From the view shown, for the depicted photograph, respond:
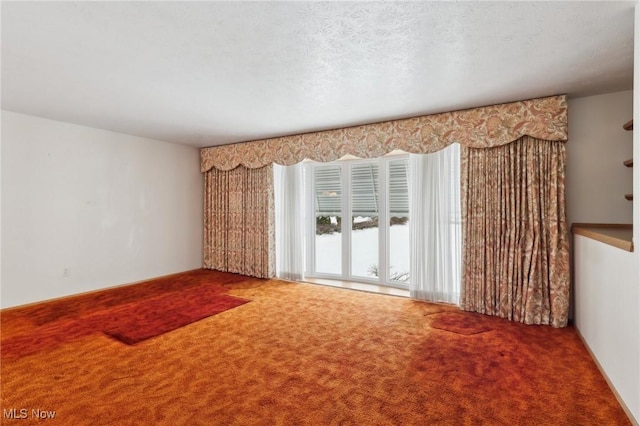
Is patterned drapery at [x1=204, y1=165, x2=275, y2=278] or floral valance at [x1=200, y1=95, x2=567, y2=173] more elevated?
floral valance at [x1=200, y1=95, x2=567, y2=173]

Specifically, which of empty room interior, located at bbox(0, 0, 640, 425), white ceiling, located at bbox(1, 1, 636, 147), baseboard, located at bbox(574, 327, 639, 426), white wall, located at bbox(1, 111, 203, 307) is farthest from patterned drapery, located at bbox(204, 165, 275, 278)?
baseboard, located at bbox(574, 327, 639, 426)

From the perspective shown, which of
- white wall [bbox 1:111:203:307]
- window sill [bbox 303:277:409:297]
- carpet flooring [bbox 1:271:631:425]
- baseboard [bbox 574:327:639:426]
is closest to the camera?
baseboard [bbox 574:327:639:426]

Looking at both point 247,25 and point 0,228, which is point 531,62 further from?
point 0,228

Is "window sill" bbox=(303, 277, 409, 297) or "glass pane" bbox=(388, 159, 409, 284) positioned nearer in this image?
"window sill" bbox=(303, 277, 409, 297)

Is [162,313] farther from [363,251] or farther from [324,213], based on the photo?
[363,251]

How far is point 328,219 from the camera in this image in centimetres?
545

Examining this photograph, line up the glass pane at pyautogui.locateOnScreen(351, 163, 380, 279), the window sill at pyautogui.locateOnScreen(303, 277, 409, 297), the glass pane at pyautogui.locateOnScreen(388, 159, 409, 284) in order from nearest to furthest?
the window sill at pyautogui.locateOnScreen(303, 277, 409, 297) → the glass pane at pyautogui.locateOnScreen(388, 159, 409, 284) → the glass pane at pyautogui.locateOnScreen(351, 163, 380, 279)

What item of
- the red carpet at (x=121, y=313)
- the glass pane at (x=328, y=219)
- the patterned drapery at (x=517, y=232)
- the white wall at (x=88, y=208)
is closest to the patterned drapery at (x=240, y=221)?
the white wall at (x=88, y=208)

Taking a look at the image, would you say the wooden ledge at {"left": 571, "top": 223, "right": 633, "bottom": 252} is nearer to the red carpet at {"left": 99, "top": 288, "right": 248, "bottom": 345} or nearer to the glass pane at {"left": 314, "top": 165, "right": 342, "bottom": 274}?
the glass pane at {"left": 314, "top": 165, "right": 342, "bottom": 274}

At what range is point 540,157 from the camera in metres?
3.34

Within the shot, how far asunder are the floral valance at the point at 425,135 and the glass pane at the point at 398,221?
65cm

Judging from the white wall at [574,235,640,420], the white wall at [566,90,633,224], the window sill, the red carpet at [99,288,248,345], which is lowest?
the window sill

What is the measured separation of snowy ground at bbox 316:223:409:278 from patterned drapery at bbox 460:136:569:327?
1.09 m

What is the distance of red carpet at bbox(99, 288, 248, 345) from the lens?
127 inches
